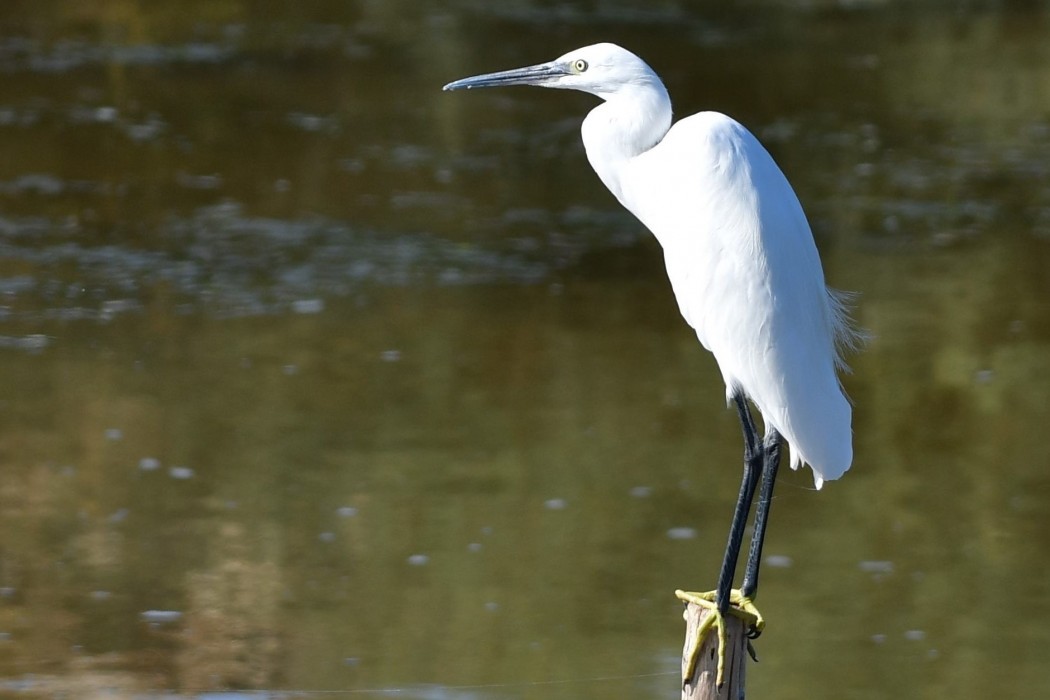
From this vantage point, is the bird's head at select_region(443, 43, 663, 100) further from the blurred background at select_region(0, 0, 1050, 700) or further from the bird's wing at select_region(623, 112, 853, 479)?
the blurred background at select_region(0, 0, 1050, 700)

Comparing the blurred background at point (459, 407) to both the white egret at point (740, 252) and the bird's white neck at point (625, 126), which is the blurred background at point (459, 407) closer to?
the white egret at point (740, 252)

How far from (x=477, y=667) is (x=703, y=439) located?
1776 mm

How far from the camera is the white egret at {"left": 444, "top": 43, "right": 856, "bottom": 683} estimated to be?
120 inches

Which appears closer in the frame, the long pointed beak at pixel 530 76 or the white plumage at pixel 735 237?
the white plumage at pixel 735 237

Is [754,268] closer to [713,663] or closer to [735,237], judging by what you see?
[735,237]

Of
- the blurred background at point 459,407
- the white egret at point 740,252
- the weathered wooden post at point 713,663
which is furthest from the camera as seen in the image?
the blurred background at point 459,407

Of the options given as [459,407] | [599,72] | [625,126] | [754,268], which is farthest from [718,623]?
[459,407]

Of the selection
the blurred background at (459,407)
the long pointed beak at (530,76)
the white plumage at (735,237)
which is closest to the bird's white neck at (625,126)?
the white plumage at (735,237)

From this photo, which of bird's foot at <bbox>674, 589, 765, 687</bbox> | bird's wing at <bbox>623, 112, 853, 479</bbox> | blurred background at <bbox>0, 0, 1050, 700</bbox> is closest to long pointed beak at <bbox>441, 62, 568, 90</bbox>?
bird's wing at <bbox>623, 112, 853, 479</bbox>

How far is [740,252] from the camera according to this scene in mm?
3070

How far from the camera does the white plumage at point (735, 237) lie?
10.0 feet

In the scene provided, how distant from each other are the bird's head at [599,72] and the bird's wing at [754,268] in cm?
13

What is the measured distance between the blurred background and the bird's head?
1.63 meters

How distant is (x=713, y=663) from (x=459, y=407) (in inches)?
121
